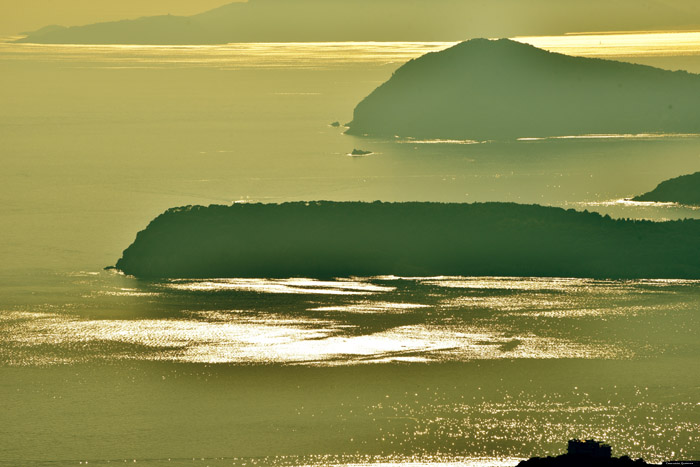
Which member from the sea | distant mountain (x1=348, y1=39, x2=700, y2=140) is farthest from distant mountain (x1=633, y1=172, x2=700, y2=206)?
distant mountain (x1=348, y1=39, x2=700, y2=140)

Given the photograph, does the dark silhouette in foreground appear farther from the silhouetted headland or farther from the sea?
the silhouetted headland

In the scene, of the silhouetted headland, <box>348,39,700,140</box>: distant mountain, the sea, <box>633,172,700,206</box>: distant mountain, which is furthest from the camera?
<box>348,39,700,140</box>: distant mountain

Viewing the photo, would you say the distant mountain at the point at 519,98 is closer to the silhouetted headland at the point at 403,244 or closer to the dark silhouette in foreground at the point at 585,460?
the silhouetted headland at the point at 403,244

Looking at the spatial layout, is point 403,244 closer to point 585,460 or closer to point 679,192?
point 679,192

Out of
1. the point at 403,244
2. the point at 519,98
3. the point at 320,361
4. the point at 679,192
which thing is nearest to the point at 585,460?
the point at 320,361

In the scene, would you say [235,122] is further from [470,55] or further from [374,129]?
[470,55]

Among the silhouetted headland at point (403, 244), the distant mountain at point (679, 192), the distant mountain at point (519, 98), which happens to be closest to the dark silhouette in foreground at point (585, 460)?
the silhouetted headland at point (403, 244)

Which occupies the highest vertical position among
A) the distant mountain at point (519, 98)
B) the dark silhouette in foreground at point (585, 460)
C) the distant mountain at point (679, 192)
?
the distant mountain at point (519, 98)
